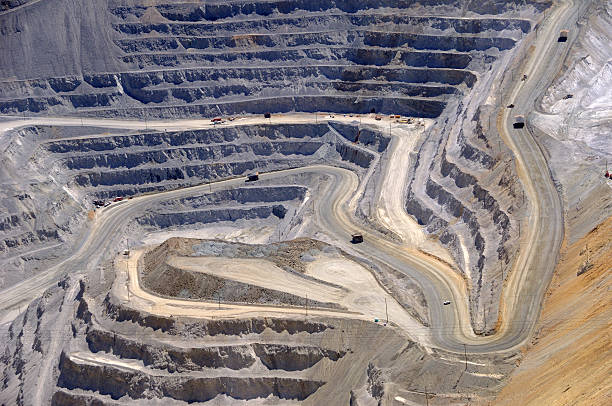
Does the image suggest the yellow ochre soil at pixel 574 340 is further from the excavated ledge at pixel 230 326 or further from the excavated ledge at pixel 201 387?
the excavated ledge at pixel 230 326

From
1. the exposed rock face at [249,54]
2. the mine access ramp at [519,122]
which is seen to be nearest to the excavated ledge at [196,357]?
the mine access ramp at [519,122]

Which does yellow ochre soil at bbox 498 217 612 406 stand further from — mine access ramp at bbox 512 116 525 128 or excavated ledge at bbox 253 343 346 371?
mine access ramp at bbox 512 116 525 128

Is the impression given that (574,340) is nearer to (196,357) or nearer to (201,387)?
(201,387)

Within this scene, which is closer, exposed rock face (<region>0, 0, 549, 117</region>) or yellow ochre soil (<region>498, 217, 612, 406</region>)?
yellow ochre soil (<region>498, 217, 612, 406</region>)

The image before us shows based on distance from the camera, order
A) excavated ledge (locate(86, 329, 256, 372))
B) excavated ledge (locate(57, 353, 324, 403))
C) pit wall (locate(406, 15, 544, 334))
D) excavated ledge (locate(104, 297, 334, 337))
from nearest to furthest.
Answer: excavated ledge (locate(57, 353, 324, 403)) → excavated ledge (locate(86, 329, 256, 372)) → excavated ledge (locate(104, 297, 334, 337)) → pit wall (locate(406, 15, 544, 334))

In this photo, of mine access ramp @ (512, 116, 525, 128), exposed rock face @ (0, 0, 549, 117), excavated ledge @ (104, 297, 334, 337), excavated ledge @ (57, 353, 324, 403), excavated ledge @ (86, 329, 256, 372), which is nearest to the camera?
excavated ledge @ (57, 353, 324, 403)

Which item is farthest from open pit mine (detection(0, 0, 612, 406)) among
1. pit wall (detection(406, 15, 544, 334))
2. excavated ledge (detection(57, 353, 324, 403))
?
pit wall (detection(406, 15, 544, 334))

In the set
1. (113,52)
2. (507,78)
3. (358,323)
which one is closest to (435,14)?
(507,78)
